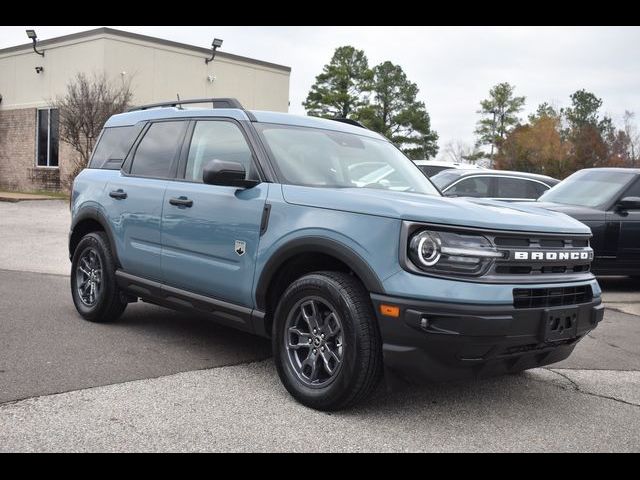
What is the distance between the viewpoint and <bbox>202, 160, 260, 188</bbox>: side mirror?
4.45 m

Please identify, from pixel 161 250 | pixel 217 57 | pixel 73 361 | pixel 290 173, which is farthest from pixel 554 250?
pixel 217 57

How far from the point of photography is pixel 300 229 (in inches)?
166

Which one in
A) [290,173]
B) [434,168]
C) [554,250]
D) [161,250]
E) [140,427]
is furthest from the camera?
[434,168]

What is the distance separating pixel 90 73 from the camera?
2580cm

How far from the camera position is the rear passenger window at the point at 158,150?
5.54 metres

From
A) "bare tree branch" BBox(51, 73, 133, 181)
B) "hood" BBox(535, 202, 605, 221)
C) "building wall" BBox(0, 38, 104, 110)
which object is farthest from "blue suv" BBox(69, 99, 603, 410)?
"building wall" BBox(0, 38, 104, 110)

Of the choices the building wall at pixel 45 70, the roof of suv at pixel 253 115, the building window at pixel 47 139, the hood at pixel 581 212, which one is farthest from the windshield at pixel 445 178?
the building window at pixel 47 139

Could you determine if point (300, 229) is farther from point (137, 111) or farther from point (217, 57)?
point (217, 57)

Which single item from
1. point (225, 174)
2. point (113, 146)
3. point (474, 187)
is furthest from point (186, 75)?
point (225, 174)

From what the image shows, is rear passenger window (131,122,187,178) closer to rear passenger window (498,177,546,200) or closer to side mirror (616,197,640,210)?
side mirror (616,197,640,210)

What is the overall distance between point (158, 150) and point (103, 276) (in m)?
1.23

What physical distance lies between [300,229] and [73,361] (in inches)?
79.1

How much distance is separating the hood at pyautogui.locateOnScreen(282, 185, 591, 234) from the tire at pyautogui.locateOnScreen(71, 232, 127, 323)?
229 centimetres

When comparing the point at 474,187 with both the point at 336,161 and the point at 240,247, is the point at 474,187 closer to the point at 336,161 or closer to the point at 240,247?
the point at 336,161
